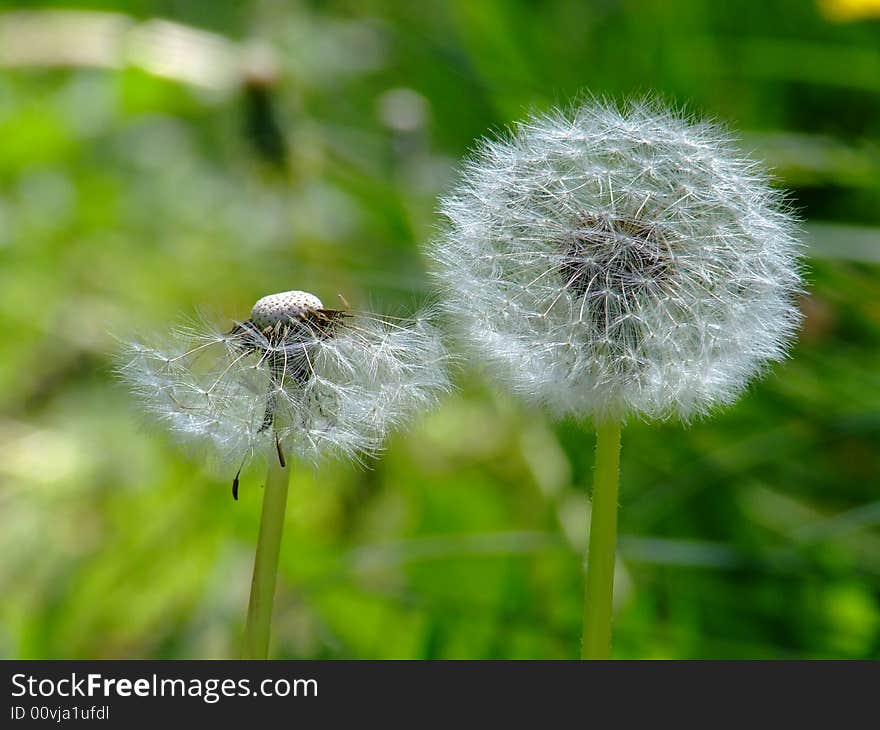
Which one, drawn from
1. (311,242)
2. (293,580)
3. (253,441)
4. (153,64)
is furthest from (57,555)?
(253,441)

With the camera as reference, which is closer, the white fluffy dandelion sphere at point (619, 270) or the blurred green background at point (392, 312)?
the white fluffy dandelion sphere at point (619, 270)

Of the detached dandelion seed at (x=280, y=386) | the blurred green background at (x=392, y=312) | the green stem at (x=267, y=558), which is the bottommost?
the green stem at (x=267, y=558)

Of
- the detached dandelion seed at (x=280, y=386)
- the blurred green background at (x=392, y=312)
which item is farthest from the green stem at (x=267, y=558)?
the blurred green background at (x=392, y=312)

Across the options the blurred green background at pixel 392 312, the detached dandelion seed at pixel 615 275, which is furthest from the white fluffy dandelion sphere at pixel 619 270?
the blurred green background at pixel 392 312

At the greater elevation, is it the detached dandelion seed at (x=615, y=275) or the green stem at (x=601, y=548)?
the detached dandelion seed at (x=615, y=275)

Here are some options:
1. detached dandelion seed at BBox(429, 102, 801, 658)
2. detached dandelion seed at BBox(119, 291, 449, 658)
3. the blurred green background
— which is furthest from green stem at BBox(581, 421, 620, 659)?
the blurred green background

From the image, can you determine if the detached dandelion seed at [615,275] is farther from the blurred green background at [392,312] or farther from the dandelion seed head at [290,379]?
the blurred green background at [392,312]

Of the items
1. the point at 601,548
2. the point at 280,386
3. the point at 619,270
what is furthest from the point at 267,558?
the point at 619,270
